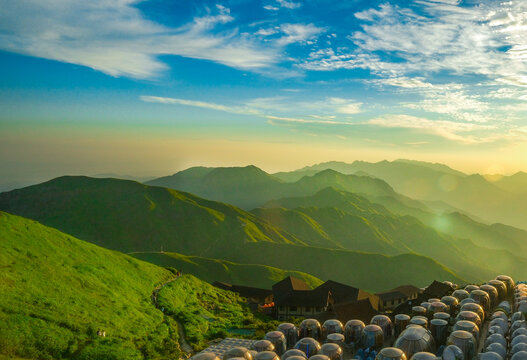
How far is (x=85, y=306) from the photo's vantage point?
128 ft

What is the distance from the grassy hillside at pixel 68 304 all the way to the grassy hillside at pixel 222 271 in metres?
59.4

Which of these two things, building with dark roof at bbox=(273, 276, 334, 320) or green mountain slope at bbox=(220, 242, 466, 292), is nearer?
building with dark roof at bbox=(273, 276, 334, 320)

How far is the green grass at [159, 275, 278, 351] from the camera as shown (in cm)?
4551

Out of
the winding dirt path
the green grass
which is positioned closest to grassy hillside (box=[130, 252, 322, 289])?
the green grass

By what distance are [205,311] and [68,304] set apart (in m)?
24.4

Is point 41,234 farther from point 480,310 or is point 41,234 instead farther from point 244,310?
point 480,310

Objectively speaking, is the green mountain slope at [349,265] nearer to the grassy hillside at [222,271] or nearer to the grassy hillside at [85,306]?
the grassy hillside at [222,271]

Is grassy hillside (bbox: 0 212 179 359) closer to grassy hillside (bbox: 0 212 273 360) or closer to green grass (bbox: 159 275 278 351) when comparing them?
grassy hillside (bbox: 0 212 273 360)

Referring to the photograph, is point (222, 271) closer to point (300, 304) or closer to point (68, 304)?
point (300, 304)

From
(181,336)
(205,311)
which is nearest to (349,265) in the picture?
(205,311)

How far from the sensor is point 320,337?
40906 mm

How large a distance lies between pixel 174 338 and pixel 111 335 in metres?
8.35

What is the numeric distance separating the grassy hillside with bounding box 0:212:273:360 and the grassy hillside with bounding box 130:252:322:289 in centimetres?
5166

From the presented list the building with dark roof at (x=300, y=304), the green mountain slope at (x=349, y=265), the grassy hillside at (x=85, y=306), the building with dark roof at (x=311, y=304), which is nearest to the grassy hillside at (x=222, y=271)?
the green mountain slope at (x=349, y=265)
